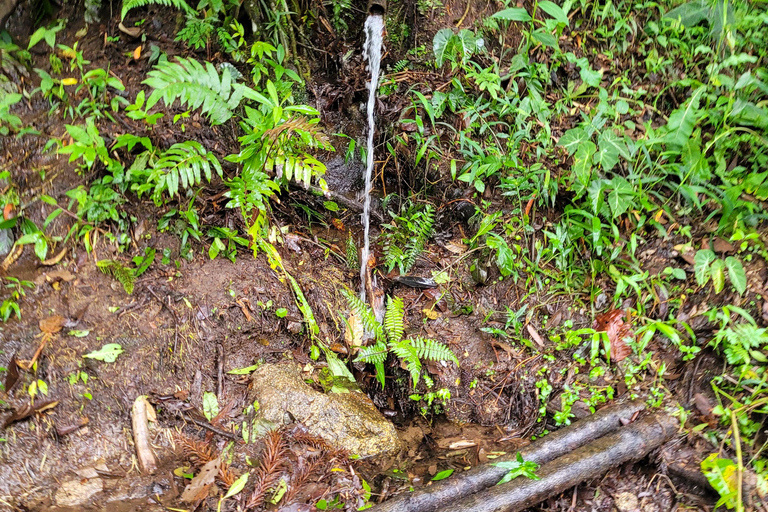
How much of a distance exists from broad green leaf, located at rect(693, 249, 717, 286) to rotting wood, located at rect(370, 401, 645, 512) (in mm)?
968

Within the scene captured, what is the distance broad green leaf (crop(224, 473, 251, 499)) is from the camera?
2.57m

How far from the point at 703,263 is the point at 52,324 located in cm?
446

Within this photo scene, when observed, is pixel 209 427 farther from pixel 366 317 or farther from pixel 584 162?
pixel 584 162

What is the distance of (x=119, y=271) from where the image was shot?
313 centimetres

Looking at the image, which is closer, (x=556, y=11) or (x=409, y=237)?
(x=556, y=11)

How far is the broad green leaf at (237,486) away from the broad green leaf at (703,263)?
3302mm

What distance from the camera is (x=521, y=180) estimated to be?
3.80m

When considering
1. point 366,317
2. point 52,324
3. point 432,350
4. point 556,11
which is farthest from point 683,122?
point 52,324

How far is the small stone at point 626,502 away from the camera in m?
2.68

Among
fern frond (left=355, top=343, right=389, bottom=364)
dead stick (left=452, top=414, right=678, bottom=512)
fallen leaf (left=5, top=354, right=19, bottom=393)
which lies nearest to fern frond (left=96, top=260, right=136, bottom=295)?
fallen leaf (left=5, top=354, right=19, bottom=393)

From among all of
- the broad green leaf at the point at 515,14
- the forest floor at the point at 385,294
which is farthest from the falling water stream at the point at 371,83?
the broad green leaf at the point at 515,14

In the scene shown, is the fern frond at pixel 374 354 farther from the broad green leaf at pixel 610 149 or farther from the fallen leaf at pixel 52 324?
the broad green leaf at pixel 610 149

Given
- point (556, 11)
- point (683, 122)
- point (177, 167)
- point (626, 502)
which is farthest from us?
point (556, 11)

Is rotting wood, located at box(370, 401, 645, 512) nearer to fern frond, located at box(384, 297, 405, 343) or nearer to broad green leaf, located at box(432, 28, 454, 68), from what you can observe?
fern frond, located at box(384, 297, 405, 343)
